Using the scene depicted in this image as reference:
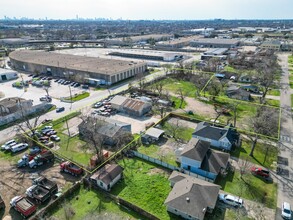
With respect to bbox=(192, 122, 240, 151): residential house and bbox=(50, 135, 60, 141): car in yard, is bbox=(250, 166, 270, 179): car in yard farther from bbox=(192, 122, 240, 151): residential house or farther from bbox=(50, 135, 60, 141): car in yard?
bbox=(50, 135, 60, 141): car in yard

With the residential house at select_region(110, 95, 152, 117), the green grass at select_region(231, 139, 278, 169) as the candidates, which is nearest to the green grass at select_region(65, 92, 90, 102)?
the residential house at select_region(110, 95, 152, 117)

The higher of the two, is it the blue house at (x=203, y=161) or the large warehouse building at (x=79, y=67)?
the large warehouse building at (x=79, y=67)

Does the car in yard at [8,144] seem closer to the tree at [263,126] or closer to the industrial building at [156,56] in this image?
the tree at [263,126]

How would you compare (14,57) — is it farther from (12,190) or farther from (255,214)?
(255,214)

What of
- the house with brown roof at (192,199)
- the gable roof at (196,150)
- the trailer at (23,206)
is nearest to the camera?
the house with brown roof at (192,199)

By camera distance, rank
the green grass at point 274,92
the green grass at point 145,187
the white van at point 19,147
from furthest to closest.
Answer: the green grass at point 274,92 → the white van at point 19,147 → the green grass at point 145,187

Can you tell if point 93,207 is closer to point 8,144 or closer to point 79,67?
point 8,144

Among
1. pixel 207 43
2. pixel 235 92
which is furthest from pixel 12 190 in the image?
pixel 207 43

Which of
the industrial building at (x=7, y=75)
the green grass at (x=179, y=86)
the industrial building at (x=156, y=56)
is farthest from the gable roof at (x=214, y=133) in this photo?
the industrial building at (x=7, y=75)
